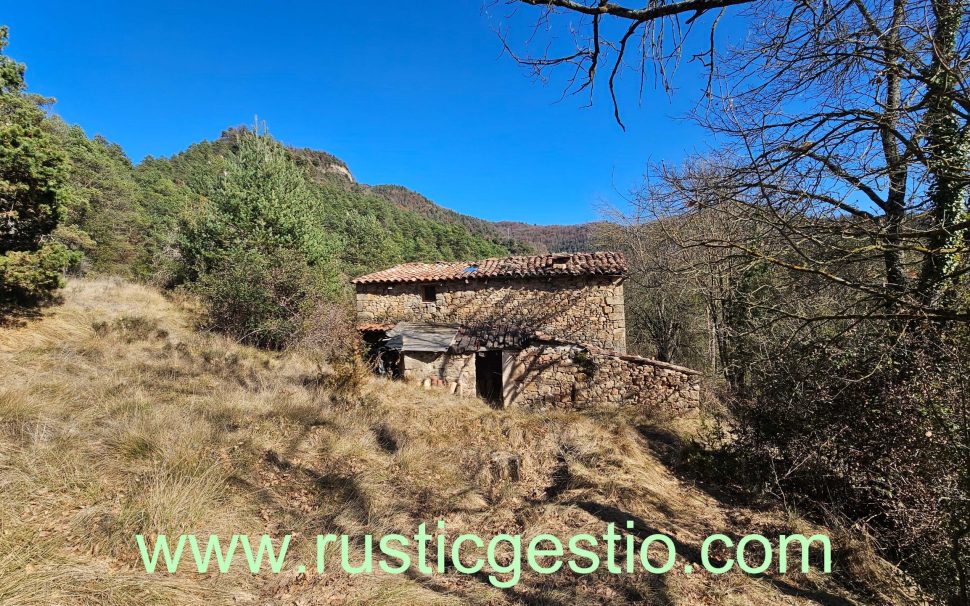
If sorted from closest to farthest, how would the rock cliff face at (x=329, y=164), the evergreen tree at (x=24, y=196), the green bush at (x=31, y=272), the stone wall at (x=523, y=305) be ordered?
the evergreen tree at (x=24, y=196), the green bush at (x=31, y=272), the stone wall at (x=523, y=305), the rock cliff face at (x=329, y=164)

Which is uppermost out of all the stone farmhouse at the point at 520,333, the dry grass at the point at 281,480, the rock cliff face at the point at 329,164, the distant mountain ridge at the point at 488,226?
the rock cliff face at the point at 329,164

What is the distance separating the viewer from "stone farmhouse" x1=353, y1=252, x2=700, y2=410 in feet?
32.2

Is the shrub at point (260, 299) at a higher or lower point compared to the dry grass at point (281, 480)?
higher

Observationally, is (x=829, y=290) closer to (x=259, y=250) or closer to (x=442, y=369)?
(x=442, y=369)

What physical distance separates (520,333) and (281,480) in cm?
737

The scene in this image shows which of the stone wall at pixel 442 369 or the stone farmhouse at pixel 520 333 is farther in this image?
the stone wall at pixel 442 369

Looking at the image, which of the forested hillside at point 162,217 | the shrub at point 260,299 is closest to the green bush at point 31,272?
the forested hillside at point 162,217

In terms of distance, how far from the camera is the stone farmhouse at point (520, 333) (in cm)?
980

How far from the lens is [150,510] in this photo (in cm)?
301

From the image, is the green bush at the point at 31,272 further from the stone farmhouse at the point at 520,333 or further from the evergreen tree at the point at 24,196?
the stone farmhouse at the point at 520,333

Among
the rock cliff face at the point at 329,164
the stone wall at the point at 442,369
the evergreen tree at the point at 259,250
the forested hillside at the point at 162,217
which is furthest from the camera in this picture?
the rock cliff face at the point at 329,164

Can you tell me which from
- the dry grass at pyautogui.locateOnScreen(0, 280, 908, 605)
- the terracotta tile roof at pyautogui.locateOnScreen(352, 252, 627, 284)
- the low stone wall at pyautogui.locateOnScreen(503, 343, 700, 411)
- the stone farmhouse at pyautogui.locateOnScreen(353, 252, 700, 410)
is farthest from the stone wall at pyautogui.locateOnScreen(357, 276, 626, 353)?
the dry grass at pyautogui.locateOnScreen(0, 280, 908, 605)

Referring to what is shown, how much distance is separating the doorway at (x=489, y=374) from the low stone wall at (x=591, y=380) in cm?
179

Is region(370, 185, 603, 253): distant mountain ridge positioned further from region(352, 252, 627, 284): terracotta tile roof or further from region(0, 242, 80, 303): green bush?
region(0, 242, 80, 303): green bush
